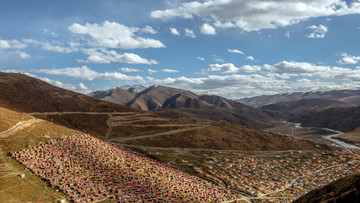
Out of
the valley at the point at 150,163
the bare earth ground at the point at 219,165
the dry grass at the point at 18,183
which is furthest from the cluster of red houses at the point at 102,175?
the bare earth ground at the point at 219,165

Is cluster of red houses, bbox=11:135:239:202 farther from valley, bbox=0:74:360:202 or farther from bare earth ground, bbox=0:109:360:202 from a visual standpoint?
bare earth ground, bbox=0:109:360:202

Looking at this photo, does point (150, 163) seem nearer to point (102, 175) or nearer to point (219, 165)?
point (102, 175)

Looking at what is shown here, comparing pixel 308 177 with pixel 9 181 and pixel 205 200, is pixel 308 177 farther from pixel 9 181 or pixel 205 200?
pixel 9 181

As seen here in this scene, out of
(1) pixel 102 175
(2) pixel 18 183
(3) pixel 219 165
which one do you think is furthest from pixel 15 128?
(3) pixel 219 165

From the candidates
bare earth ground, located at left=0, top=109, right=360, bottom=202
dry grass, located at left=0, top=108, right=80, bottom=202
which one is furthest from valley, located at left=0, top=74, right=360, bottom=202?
dry grass, located at left=0, top=108, right=80, bottom=202

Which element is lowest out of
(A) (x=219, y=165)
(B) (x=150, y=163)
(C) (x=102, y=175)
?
(A) (x=219, y=165)

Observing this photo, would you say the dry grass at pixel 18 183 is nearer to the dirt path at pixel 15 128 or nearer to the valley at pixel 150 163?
the valley at pixel 150 163

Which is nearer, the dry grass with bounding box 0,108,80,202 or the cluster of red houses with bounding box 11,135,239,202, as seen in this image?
the dry grass with bounding box 0,108,80,202

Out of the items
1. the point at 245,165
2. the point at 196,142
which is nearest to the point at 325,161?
the point at 245,165
